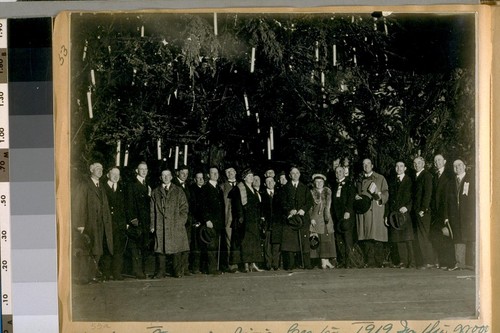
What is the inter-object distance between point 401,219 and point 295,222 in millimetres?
290

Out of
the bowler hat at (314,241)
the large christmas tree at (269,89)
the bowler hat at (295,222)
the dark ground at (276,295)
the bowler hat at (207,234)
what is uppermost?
the large christmas tree at (269,89)

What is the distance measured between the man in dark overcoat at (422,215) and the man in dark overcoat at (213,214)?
0.53 metres

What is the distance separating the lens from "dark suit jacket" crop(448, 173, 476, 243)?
1650 millimetres

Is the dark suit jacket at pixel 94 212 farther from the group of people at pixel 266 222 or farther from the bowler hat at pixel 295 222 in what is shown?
the bowler hat at pixel 295 222

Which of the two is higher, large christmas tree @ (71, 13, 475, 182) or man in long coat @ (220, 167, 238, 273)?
large christmas tree @ (71, 13, 475, 182)

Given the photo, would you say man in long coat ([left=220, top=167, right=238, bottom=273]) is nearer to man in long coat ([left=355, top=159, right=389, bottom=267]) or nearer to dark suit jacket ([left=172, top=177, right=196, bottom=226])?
dark suit jacket ([left=172, top=177, right=196, bottom=226])

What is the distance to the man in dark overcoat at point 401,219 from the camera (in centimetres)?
165

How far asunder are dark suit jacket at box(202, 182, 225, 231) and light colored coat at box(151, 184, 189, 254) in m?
0.05

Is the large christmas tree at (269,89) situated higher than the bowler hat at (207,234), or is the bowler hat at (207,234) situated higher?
the large christmas tree at (269,89)

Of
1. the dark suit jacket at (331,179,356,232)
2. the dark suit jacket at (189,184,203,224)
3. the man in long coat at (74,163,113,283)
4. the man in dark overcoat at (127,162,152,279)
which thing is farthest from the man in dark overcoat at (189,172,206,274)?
the dark suit jacket at (331,179,356,232)

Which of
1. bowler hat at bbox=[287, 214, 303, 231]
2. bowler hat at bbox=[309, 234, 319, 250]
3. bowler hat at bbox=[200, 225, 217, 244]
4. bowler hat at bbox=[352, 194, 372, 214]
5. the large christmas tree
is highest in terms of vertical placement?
the large christmas tree

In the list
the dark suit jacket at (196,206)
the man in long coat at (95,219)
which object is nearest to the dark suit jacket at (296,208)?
the dark suit jacket at (196,206)

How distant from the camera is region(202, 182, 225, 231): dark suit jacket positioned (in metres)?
1.65

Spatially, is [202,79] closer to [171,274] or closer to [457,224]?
[171,274]
